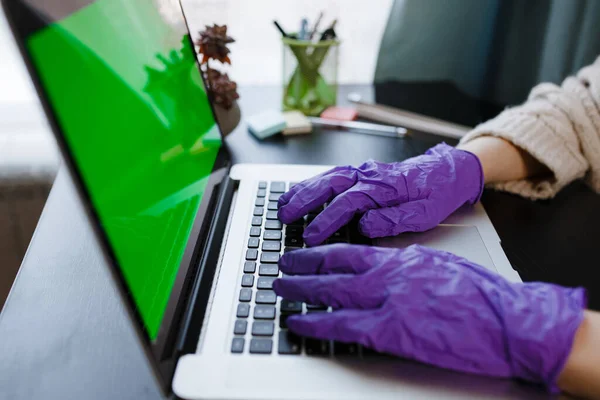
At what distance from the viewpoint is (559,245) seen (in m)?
0.67

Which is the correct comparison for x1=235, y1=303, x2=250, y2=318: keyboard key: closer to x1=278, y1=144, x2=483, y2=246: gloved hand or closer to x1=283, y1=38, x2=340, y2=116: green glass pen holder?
x1=278, y1=144, x2=483, y2=246: gloved hand

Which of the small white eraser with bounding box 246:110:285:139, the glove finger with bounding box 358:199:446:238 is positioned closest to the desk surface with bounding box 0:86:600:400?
the small white eraser with bounding box 246:110:285:139

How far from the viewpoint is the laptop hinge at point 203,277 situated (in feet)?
1.63

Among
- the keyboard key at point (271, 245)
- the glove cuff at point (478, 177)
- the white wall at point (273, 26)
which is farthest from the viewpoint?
the white wall at point (273, 26)

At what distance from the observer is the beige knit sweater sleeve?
76cm

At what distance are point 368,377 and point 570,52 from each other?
87 cm

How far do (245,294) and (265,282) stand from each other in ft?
0.09

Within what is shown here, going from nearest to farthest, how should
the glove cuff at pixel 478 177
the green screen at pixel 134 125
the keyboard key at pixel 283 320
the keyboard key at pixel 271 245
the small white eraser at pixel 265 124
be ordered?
the green screen at pixel 134 125
the keyboard key at pixel 283 320
the keyboard key at pixel 271 245
the glove cuff at pixel 478 177
the small white eraser at pixel 265 124

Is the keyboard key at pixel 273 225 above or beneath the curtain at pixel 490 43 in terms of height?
beneath

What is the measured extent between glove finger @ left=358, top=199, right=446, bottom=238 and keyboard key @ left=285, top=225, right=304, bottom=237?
0.08m

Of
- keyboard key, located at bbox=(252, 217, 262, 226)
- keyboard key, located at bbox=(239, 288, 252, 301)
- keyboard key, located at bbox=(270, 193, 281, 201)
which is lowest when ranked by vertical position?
keyboard key, located at bbox=(239, 288, 252, 301)

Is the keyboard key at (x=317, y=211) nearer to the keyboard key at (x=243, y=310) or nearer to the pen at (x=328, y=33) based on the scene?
the keyboard key at (x=243, y=310)

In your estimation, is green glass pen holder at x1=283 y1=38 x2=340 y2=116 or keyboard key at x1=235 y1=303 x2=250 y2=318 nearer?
keyboard key at x1=235 y1=303 x2=250 y2=318

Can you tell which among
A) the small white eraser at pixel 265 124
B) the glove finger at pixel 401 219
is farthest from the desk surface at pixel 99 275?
the glove finger at pixel 401 219
